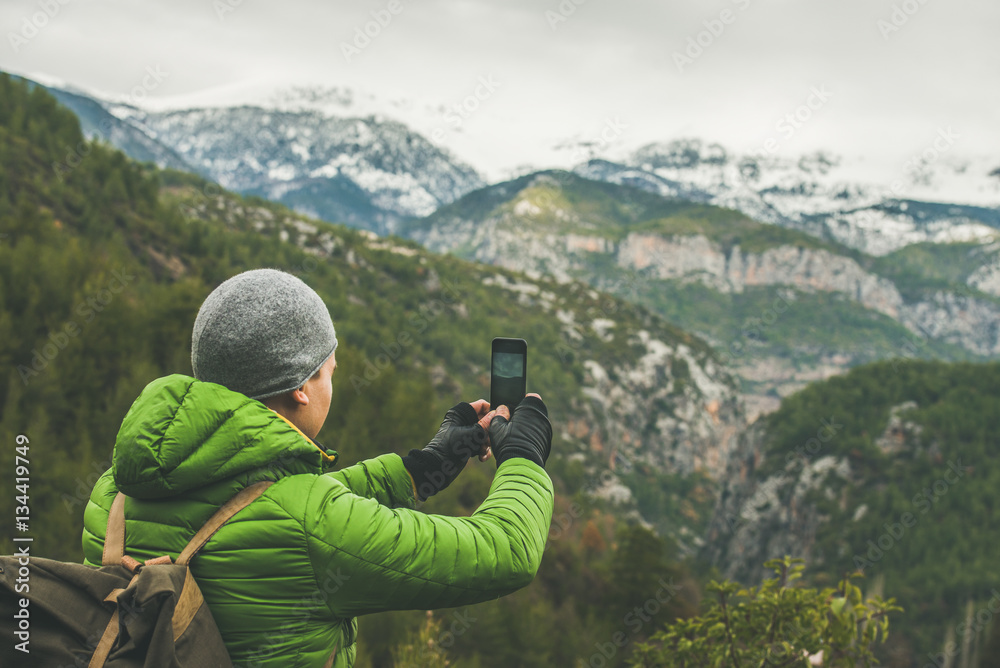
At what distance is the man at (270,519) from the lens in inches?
70.0

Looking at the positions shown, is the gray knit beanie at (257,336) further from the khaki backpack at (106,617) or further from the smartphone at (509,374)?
the smartphone at (509,374)

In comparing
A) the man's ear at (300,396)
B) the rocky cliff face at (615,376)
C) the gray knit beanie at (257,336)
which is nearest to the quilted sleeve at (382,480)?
the man's ear at (300,396)

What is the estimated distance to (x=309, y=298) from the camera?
215cm

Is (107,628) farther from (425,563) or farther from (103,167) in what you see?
(103,167)

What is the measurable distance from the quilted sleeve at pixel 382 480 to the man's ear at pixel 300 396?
490 millimetres

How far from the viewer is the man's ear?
2145 mm

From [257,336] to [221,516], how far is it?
22.1 inches

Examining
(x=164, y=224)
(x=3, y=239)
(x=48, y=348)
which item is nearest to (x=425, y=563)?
(x=48, y=348)

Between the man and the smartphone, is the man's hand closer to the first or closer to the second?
the smartphone

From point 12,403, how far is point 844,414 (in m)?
97.8

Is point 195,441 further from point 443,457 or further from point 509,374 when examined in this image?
point 509,374

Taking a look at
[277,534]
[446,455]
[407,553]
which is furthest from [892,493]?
[277,534]

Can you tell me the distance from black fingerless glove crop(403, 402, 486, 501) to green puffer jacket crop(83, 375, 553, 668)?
659 mm

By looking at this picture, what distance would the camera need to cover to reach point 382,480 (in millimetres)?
2609
